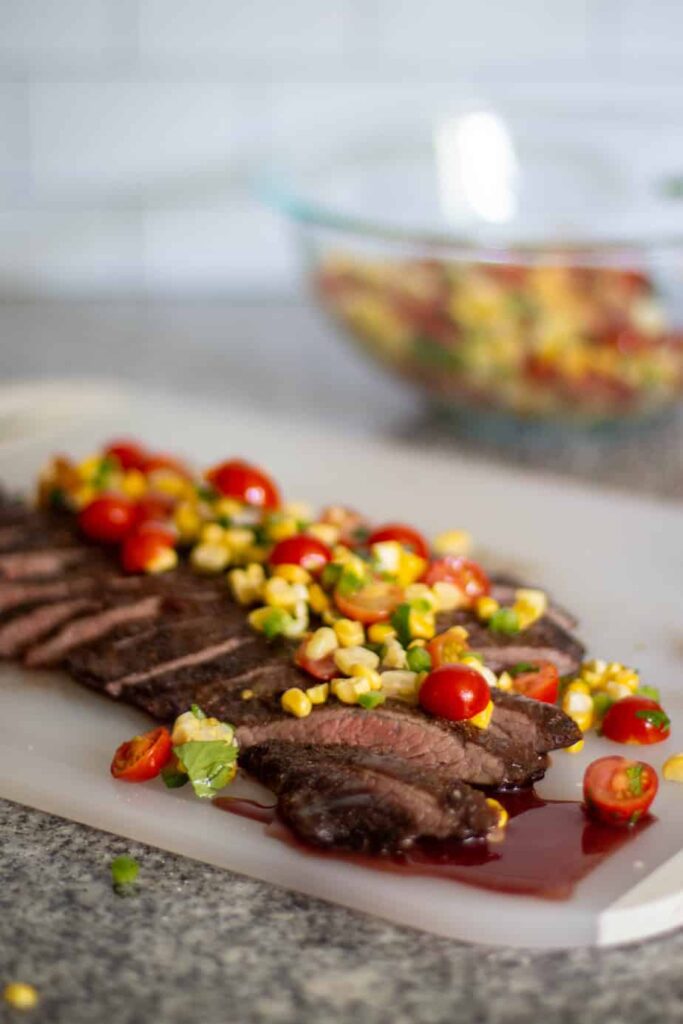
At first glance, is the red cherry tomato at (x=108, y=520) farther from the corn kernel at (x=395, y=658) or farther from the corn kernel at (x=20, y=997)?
the corn kernel at (x=20, y=997)

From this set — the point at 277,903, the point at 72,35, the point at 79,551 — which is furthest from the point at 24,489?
the point at 72,35

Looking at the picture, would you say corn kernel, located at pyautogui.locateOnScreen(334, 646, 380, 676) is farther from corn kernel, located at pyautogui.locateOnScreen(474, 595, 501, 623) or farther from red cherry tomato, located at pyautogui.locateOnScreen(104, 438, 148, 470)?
red cherry tomato, located at pyautogui.locateOnScreen(104, 438, 148, 470)

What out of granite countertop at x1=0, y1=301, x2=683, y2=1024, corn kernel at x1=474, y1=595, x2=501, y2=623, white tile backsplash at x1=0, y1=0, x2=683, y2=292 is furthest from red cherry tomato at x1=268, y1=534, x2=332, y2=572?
white tile backsplash at x1=0, y1=0, x2=683, y2=292

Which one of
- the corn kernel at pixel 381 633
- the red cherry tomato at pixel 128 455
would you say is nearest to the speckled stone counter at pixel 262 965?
the corn kernel at pixel 381 633

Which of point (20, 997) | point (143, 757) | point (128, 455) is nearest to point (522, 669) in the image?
point (143, 757)

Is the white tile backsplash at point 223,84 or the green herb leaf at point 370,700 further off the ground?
the white tile backsplash at point 223,84

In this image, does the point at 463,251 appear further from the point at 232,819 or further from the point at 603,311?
the point at 232,819

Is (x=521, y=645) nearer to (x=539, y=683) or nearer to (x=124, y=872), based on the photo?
(x=539, y=683)
